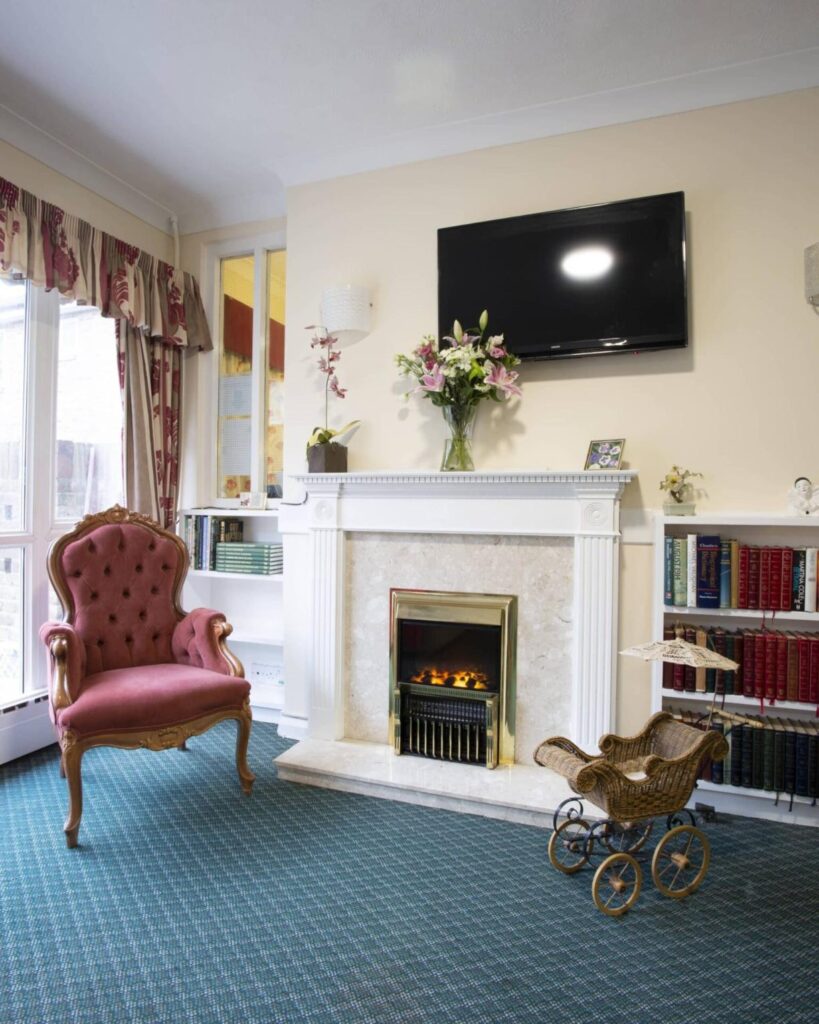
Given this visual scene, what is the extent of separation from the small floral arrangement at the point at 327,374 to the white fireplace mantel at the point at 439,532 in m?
0.22

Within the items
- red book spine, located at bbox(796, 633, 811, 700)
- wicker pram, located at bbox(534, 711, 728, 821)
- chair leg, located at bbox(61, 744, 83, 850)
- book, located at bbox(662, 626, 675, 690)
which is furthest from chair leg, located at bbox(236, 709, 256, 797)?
red book spine, located at bbox(796, 633, 811, 700)

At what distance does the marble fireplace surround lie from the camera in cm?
256

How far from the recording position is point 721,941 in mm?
1699

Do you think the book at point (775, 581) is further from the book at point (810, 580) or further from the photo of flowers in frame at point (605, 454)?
the photo of flowers in frame at point (605, 454)

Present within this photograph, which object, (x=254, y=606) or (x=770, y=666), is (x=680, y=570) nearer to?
(x=770, y=666)

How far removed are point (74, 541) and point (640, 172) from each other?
9.75ft

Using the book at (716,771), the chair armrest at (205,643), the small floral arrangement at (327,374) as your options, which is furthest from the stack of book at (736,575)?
the chair armrest at (205,643)

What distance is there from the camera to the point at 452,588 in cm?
285

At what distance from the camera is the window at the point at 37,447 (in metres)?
2.90

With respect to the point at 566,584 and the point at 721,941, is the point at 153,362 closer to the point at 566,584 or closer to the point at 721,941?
the point at 566,584

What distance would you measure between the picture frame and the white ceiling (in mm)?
1691

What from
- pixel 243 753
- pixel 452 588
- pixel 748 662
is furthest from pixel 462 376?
pixel 243 753

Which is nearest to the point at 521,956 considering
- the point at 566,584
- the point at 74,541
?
the point at 566,584

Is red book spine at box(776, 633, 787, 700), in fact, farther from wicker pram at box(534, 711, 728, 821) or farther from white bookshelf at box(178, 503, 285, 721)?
white bookshelf at box(178, 503, 285, 721)
